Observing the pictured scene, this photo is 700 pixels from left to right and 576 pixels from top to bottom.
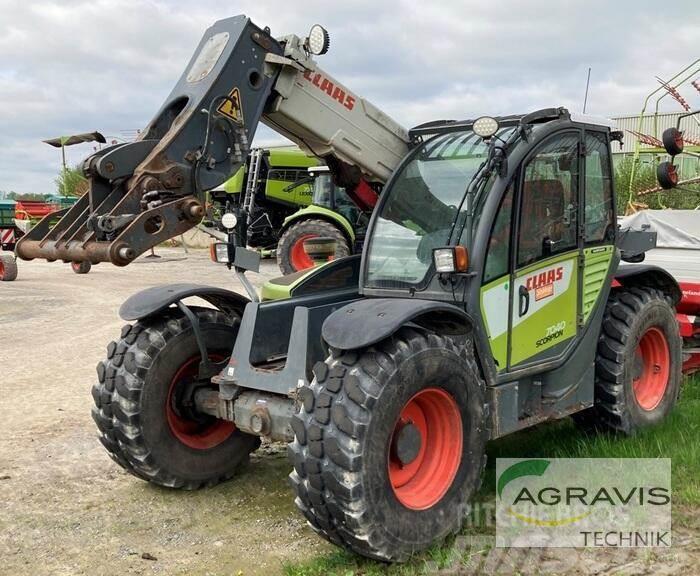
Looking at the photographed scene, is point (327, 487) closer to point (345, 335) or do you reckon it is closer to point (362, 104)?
point (345, 335)

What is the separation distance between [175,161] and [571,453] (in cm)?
305

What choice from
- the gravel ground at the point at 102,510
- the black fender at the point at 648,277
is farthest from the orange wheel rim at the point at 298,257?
the black fender at the point at 648,277

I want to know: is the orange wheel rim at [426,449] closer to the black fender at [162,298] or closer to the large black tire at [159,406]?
the large black tire at [159,406]

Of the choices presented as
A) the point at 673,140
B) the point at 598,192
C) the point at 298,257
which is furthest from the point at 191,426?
the point at 298,257

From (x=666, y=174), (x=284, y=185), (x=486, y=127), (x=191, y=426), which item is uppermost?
(x=284, y=185)

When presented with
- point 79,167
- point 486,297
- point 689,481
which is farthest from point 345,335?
point 689,481

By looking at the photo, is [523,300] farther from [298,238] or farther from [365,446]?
[298,238]

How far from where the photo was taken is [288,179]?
1977 centimetres

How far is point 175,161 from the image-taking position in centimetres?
381

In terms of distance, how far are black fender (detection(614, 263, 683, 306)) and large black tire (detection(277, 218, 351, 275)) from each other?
30.4ft

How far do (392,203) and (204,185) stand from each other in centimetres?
116

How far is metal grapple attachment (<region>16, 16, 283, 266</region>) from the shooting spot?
3588 mm

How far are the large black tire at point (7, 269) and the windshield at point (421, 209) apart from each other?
1294 cm

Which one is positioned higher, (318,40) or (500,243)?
(318,40)
